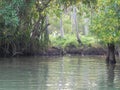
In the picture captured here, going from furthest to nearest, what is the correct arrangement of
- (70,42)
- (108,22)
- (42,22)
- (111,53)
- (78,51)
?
1. (70,42)
2. (78,51)
3. (42,22)
4. (111,53)
5. (108,22)

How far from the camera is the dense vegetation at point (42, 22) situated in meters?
25.9

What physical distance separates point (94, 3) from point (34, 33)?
774cm

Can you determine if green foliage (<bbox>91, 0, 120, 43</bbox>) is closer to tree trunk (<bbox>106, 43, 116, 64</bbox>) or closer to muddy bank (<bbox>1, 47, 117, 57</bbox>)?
tree trunk (<bbox>106, 43, 116, 64</bbox>)

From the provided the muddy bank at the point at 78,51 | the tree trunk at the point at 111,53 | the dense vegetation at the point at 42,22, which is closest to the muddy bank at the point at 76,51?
the muddy bank at the point at 78,51

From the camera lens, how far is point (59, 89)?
1566cm

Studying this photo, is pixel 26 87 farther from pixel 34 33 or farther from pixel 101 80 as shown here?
pixel 34 33

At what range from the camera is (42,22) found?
38438mm

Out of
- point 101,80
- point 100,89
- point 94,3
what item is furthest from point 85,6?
point 100,89

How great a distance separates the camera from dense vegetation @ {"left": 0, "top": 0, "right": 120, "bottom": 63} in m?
25.9

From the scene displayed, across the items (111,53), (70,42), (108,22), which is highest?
(108,22)

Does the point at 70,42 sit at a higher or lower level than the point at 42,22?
lower

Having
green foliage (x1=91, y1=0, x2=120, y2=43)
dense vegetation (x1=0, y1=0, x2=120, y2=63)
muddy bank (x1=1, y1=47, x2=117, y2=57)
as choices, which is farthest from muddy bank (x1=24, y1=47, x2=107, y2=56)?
green foliage (x1=91, y1=0, x2=120, y2=43)

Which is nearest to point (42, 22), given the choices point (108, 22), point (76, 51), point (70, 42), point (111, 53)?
point (76, 51)

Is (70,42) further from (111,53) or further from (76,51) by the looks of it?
(111,53)
